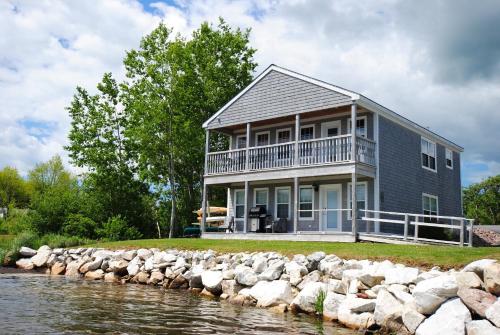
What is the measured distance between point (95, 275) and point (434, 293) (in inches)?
468

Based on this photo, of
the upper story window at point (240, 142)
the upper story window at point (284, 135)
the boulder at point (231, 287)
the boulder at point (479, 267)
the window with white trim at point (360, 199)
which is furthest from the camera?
the upper story window at point (240, 142)

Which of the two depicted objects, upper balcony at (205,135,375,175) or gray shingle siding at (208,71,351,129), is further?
gray shingle siding at (208,71,351,129)

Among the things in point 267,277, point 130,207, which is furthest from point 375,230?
point 130,207

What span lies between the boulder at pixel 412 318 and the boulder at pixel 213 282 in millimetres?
5592

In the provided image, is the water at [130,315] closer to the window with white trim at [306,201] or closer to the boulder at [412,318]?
the boulder at [412,318]

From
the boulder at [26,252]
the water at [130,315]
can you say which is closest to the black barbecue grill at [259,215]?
the water at [130,315]

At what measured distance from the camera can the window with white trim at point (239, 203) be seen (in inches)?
870

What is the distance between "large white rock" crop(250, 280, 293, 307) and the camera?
10.1 meters

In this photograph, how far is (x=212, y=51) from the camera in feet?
100

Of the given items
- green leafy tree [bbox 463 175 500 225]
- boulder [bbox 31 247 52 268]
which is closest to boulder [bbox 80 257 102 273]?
boulder [bbox 31 247 52 268]

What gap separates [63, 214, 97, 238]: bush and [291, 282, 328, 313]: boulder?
17637mm

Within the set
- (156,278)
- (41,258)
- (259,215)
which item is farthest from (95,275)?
(259,215)

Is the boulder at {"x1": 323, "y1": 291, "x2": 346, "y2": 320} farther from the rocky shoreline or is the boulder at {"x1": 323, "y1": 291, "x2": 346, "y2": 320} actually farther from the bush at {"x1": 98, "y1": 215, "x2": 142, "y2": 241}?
the bush at {"x1": 98, "y1": 215, "x2": 142, "y2": 241}

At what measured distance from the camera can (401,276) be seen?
8836mm
